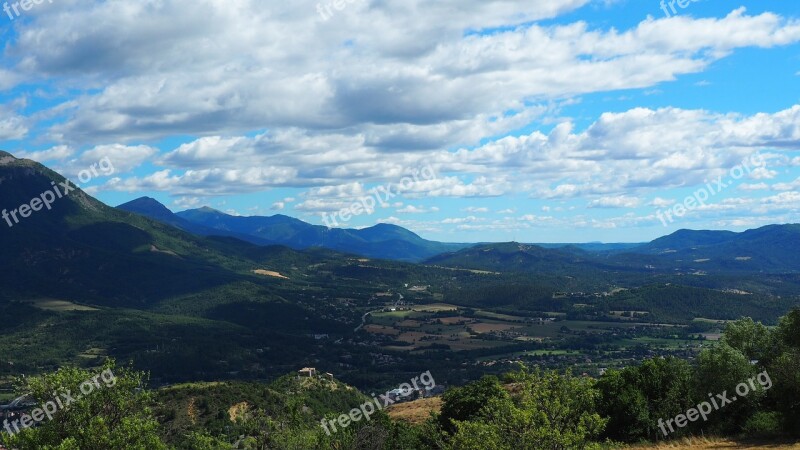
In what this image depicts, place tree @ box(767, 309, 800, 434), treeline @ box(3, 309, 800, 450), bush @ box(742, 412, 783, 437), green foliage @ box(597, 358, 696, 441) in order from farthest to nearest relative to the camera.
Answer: green foliage @ box(597, 358, 696, 441) → bush @ box(742, 412, 783, 437) → tree @ box(767, 309, 800, 434) → treeline @ box(3, 309, 800, 450)

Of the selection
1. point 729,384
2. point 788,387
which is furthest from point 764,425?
point 729,384

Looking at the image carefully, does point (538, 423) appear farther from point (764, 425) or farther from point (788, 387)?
point (764, 425)

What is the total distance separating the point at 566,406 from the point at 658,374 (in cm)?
3538

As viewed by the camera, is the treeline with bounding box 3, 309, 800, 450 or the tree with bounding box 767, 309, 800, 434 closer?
the treeline with bounding box 3, 309, 800, 450

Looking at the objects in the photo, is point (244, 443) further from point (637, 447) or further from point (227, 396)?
point (227, 396)

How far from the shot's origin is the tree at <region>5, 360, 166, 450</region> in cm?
3134

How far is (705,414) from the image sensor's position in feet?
183

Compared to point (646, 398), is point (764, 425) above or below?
above

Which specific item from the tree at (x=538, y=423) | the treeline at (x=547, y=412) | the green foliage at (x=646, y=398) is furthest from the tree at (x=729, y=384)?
the tree at (x=538, y=423)

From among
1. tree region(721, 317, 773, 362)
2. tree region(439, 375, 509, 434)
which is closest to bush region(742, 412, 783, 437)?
tree region(721, 317, 773, 362)

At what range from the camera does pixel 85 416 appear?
32.2 m

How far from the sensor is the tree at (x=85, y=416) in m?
31.3

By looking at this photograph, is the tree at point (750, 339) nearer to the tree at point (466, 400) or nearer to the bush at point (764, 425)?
the bush at point (764, 425)

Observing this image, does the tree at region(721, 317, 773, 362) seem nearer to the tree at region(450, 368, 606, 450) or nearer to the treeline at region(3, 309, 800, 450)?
the treeline at region(3, 309, 800, 450)
